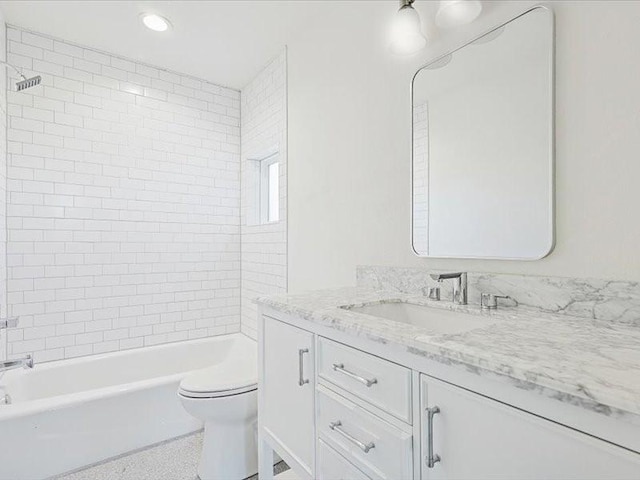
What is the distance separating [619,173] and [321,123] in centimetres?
157

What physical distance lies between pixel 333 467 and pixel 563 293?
36.3 inches

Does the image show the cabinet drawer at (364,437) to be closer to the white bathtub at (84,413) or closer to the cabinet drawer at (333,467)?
the cabinet drawer at (333,467)

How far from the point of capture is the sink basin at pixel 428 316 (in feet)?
4.04

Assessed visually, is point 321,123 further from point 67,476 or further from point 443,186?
point 67,476

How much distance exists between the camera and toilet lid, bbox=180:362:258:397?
5.81ft

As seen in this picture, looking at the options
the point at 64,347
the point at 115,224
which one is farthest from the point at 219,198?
the point at 64,347

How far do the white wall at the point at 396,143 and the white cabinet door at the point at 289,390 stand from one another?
645mm

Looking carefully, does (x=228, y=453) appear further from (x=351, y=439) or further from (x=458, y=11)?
(x=458, y=11)

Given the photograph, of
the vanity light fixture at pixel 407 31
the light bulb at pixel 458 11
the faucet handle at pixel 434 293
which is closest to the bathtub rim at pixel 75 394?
the faucet handle at pixel 434 293

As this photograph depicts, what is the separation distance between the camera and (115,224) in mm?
2658

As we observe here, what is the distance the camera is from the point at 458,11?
136cm

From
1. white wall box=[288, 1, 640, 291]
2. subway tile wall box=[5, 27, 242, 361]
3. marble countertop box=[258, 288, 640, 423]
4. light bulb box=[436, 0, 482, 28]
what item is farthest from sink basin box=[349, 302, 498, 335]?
subway tile wall box=[5, 27, 242, 361]

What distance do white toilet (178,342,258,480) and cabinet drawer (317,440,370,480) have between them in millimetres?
724

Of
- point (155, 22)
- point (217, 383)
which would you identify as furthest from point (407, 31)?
point (217, 383)
